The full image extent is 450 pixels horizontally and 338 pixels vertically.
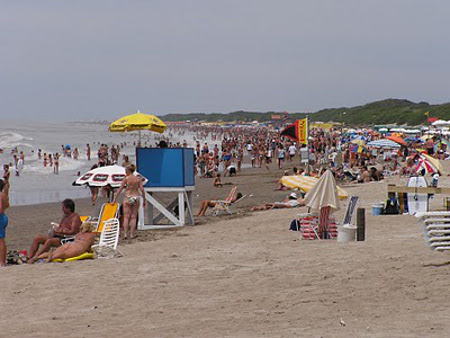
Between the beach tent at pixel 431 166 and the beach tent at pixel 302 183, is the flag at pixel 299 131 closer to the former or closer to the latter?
the beach tent at pixel 431 166

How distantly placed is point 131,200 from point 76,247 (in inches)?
108

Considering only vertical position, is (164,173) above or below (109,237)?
above

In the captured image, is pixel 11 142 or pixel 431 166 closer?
pixel 431 166

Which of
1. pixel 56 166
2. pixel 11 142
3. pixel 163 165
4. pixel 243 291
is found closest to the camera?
pixel 243 291

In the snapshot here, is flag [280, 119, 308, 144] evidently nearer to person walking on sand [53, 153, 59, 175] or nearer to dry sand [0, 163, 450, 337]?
dry sand [0, 163, 450, 337]

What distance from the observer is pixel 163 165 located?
12.3m

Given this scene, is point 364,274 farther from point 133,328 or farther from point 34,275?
point 34,275

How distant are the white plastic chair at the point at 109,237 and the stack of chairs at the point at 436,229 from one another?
12.8 ft

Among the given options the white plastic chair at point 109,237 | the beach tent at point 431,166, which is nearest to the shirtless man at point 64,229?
the white plastic chair at point 109,237

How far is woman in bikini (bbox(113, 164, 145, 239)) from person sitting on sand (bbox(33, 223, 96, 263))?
88.8 inches

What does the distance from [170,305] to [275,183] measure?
1690cm

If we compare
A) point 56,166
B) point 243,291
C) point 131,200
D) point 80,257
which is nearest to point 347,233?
point 243,291

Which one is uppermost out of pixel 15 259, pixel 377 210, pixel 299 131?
pixel 299 131

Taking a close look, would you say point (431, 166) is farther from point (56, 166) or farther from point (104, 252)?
point (56, 166)
